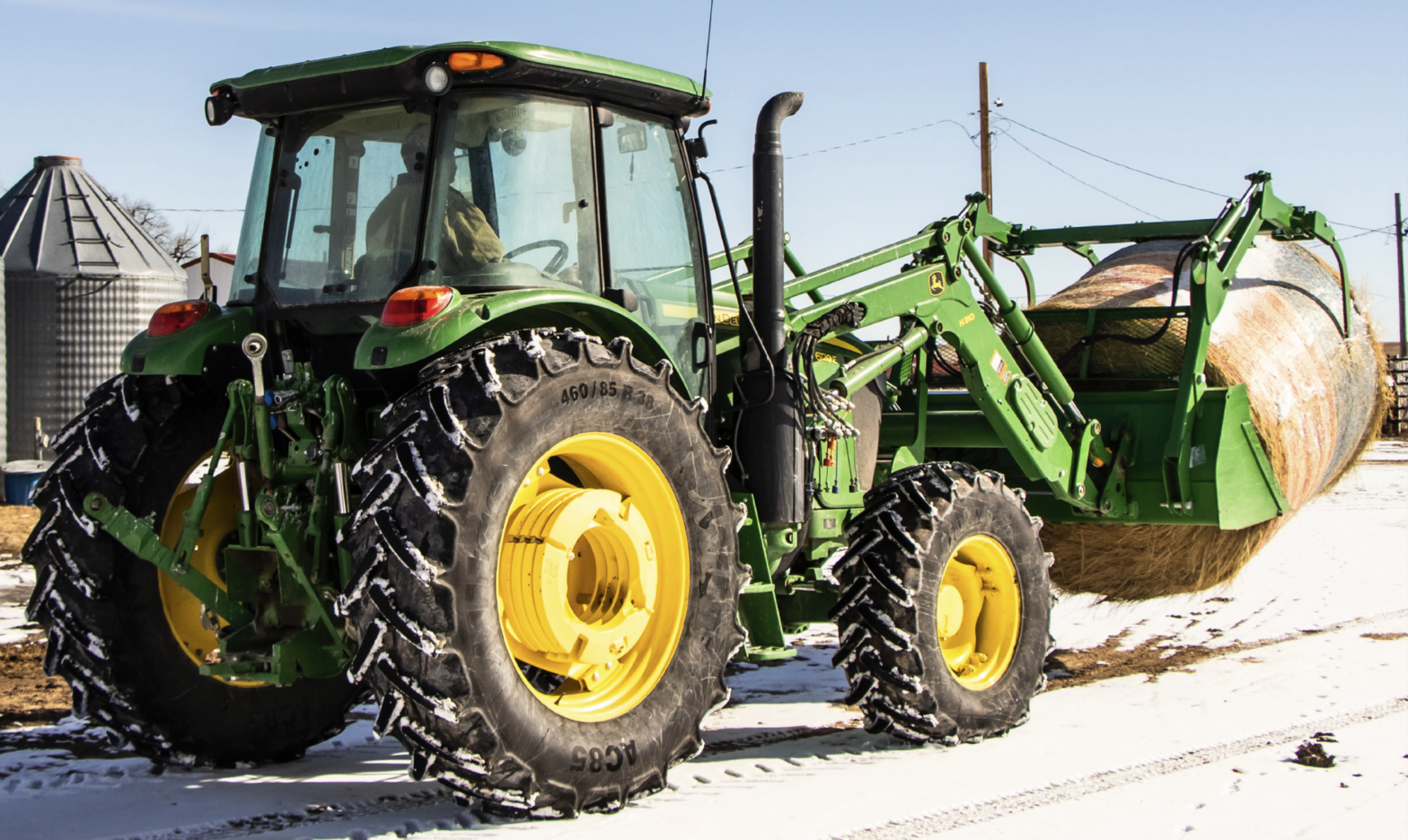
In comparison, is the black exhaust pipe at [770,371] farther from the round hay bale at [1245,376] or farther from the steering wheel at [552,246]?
the round hay bale at [1245,376]

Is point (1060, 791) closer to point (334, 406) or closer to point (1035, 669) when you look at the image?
point (1035, 669)

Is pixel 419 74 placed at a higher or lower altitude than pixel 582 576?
higher

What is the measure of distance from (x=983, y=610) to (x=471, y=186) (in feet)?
10.1

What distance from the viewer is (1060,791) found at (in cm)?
496

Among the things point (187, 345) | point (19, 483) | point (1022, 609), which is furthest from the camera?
point (19, 483)

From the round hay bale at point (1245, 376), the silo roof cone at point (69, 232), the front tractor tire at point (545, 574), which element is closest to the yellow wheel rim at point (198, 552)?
the front tractor tire at point (545, 574)

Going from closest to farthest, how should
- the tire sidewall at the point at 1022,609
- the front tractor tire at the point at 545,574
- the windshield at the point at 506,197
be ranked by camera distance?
the front tractor tire at the point at 545,574
the windshield at the point at 506,197
the tire sidewall at the point at 1022,609

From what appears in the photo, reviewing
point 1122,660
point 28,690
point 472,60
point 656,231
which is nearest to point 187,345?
point 472,60

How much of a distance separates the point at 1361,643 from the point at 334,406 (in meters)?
5.98

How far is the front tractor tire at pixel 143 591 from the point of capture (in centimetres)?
489

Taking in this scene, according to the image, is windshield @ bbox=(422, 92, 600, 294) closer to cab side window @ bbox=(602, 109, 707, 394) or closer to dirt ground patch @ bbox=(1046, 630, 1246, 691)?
cab side window @ bbox=(602, 109, 707, 394)

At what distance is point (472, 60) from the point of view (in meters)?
4.49

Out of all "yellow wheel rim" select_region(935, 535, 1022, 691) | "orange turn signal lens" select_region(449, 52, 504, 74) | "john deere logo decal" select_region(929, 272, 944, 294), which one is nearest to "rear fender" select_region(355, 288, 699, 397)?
"orange turn signal lens" select_region(449, 52, 504, 74)

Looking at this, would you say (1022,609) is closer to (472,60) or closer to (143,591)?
(472,60)
